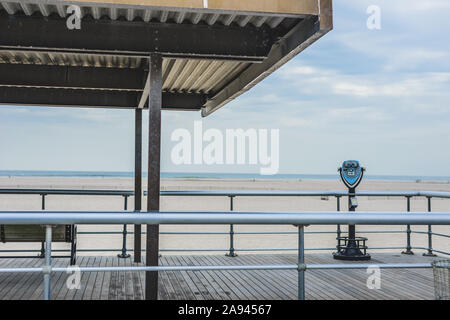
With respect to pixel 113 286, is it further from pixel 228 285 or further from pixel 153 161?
pixel 153 161

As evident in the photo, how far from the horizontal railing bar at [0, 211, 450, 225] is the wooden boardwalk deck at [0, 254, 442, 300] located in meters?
2.53

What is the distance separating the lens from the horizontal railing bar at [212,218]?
2.62m

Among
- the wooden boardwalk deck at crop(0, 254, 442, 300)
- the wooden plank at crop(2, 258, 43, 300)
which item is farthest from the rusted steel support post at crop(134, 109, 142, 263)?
the wooden plank at crop(2, 258, 43, 300)

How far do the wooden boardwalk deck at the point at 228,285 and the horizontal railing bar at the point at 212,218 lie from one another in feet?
8.30

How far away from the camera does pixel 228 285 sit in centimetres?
572

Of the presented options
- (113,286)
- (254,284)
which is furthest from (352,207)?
(113,286)

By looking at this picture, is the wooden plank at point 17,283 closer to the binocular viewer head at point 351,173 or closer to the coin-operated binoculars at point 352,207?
the coin-operated binoculars at point 352,207

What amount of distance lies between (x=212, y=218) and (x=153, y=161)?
2251 millimetres

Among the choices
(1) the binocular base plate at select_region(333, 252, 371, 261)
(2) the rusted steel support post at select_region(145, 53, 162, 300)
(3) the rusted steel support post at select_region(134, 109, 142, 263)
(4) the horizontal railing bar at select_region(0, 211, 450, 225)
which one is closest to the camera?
(4) the horizontal railing bar at select_region(0, 211, 450, 225)

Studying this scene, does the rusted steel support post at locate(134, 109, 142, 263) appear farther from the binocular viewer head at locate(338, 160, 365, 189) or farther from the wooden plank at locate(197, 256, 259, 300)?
the binocular viewer head at locate(338, 160, 365, 189)

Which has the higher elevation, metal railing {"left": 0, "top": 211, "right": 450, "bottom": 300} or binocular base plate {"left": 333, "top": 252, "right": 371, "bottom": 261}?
metal railing {"left": 0, "top": 211, "right": 450, "bottom": 300}

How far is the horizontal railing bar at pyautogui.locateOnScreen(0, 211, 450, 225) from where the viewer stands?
2.62 metres

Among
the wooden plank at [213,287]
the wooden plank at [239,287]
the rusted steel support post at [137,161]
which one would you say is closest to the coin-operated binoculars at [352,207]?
the wooden plank at [239,287]

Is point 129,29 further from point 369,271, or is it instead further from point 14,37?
point 369,271
